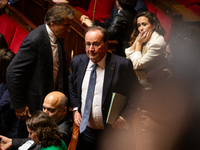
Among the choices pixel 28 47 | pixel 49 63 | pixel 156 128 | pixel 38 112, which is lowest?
pixel 156 128

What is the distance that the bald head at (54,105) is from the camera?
6.58 feet

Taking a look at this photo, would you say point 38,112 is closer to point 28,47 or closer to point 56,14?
point 28,47

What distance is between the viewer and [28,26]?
3824mm

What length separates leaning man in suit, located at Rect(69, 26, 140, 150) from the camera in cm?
189

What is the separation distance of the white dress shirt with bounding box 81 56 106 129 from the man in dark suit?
45cm

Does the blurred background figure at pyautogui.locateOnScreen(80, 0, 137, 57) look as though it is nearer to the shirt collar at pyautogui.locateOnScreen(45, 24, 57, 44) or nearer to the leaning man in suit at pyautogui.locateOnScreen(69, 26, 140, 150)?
the shirt collar at pyautogui.locateOnScreen(45, 24, 57, 44)

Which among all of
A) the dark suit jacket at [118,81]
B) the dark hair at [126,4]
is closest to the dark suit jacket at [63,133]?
the dark suit jacket at [118,81]

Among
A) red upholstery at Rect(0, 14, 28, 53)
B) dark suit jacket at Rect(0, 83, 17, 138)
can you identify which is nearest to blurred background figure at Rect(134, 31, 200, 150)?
dark suit jacket at Rect(0, 83, 17, 138)

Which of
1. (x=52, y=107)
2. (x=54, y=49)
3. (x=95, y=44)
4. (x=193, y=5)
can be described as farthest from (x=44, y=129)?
(x=193, y=5)

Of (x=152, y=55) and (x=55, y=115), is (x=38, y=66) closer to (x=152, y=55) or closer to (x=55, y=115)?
(x=55, y=115)

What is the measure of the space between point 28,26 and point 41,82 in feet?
6.15

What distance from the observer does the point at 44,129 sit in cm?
160

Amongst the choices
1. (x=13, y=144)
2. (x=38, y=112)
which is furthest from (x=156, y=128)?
(x=13, y=144)

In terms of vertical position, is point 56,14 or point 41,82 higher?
point 56,14
